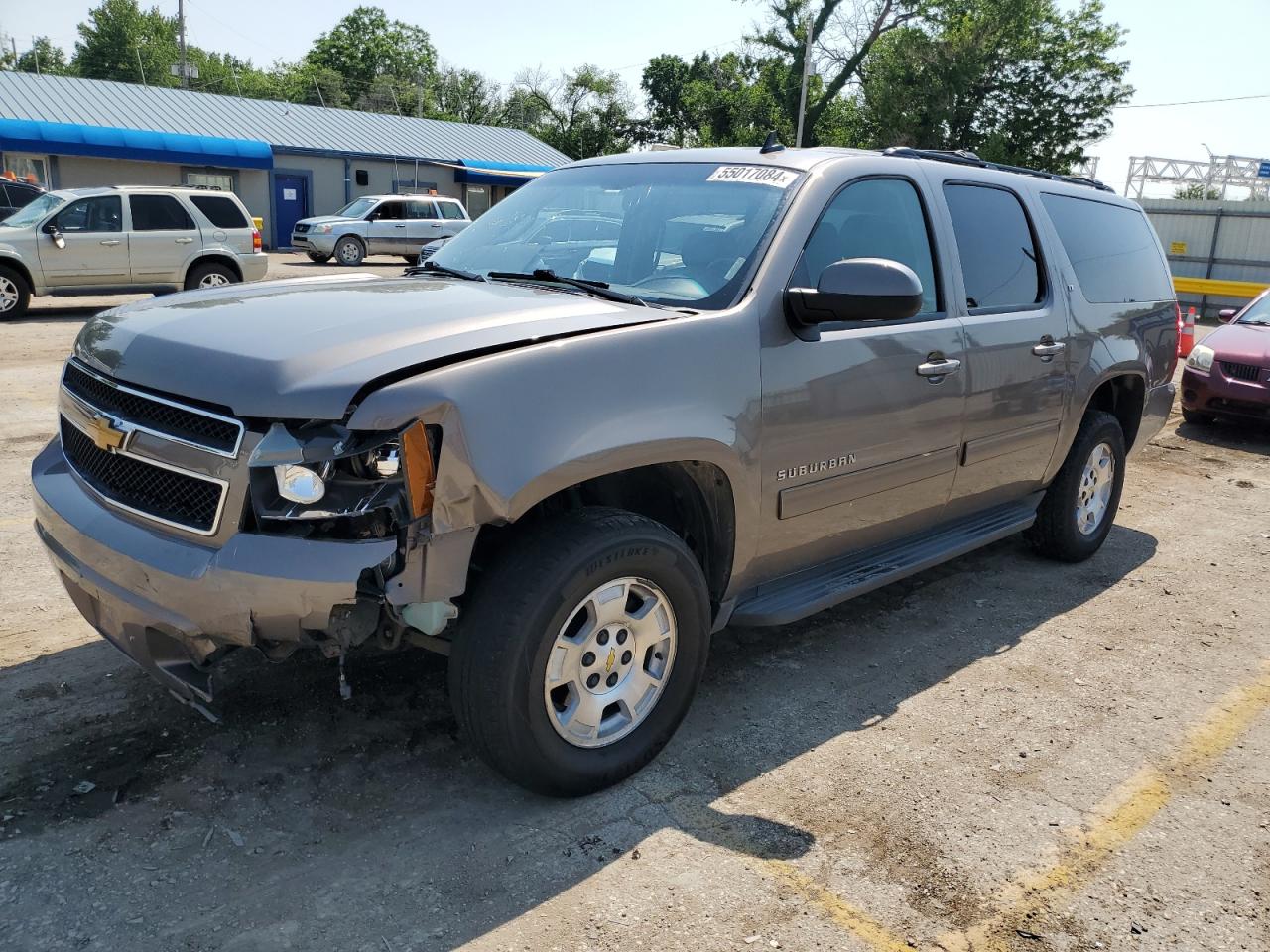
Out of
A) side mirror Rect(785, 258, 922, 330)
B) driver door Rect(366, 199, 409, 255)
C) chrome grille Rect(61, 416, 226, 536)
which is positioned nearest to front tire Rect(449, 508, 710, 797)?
chrome grille Rect(61, 416, 226, 536)

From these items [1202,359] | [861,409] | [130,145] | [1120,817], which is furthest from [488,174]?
[1120,817]

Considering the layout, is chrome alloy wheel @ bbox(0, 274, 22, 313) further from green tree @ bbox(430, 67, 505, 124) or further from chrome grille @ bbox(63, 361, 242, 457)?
green tree @ bbox(430, 67, 505, 124)

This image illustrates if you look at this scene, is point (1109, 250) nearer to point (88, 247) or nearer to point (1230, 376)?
point (1230, 376)

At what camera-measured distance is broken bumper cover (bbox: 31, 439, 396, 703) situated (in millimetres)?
2514

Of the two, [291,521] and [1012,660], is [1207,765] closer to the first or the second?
[1012,660]

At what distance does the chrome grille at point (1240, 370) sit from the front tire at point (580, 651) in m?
8.24

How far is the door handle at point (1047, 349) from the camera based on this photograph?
460 cm

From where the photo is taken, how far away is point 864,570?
4.00 meters

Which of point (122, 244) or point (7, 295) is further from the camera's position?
point (122, 244)

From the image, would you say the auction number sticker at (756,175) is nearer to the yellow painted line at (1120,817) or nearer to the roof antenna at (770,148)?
the roof antenna at (770,148)

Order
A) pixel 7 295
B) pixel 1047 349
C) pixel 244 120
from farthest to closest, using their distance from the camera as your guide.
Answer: pixel 244 120
pixel 7 295
pixel 1047 349

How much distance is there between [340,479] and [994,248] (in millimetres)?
3190

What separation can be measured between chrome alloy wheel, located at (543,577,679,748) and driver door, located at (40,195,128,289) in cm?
1397

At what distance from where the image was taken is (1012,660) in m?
4.34
